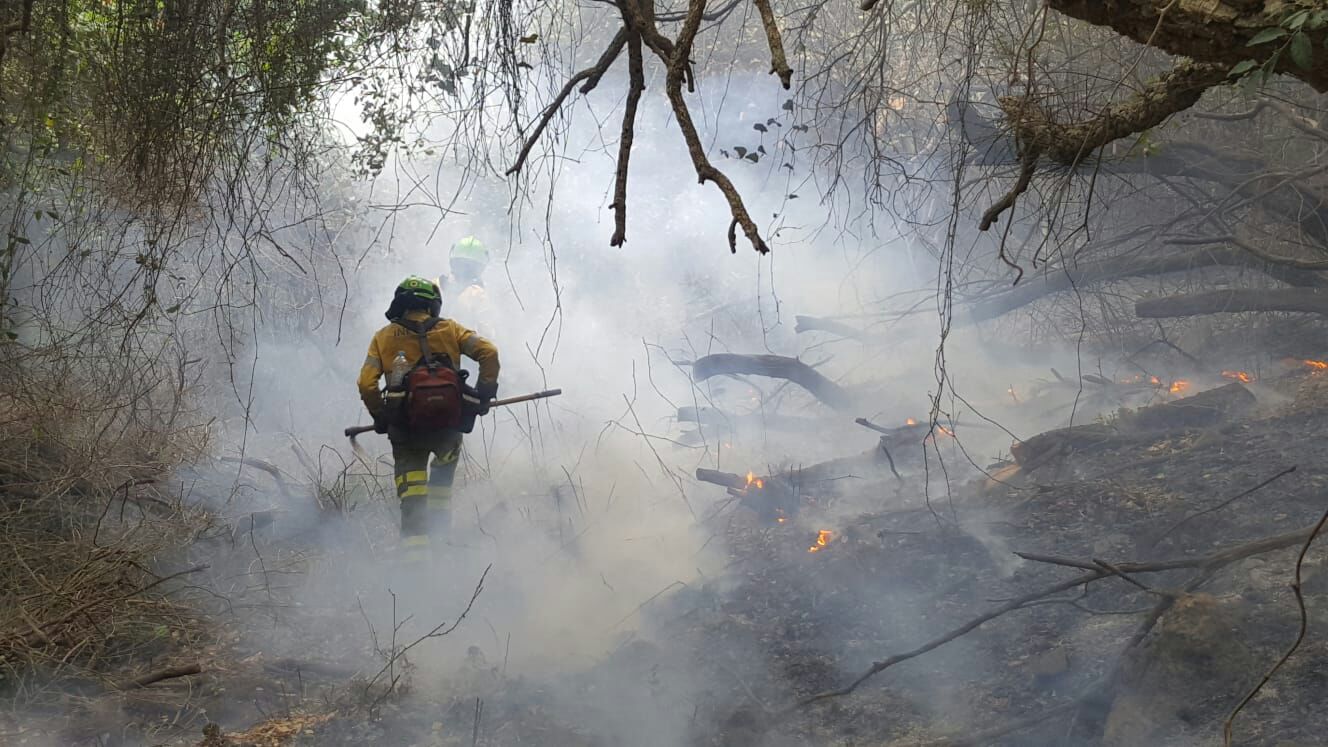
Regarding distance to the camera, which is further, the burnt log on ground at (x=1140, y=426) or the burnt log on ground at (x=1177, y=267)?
the burnt log on ground at (x=1140, y=426)

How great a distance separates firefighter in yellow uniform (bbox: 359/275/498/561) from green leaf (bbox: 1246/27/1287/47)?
15.1 ft

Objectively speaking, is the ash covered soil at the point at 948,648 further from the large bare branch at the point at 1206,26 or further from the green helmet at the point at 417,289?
the green helmet at the point at 417,289

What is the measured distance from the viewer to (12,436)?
17.0ft

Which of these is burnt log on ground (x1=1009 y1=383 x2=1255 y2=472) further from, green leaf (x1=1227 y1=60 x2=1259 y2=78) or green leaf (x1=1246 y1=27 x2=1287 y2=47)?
green leaf (x1=1246 y1=27 x2=1287 y2=47)

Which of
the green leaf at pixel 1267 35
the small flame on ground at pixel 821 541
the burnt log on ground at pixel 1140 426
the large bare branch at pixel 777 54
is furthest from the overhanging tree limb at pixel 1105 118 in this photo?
the burnt log on ground at pixel 1140 426

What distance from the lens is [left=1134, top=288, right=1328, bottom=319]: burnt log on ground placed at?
Result: 6555 millimetres

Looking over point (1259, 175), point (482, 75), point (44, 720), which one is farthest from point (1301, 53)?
point (44, 720)

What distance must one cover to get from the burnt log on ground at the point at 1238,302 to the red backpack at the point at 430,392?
5344 millimetres

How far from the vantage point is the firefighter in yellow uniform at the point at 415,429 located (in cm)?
574

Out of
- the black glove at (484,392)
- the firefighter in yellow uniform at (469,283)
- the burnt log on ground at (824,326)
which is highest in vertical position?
the firefighter in yellow uniform at (469,283)

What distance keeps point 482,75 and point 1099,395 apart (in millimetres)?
7596

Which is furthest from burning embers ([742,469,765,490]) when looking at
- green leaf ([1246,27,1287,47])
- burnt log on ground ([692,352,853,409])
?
green leaf ([1246,27,1287,47])

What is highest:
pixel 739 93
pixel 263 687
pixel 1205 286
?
pixel 739 93

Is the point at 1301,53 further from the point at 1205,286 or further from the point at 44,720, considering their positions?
the point at 1205,286
